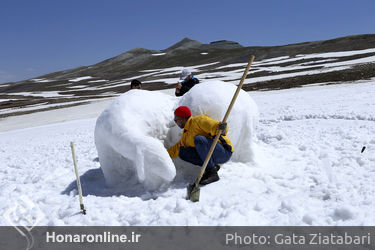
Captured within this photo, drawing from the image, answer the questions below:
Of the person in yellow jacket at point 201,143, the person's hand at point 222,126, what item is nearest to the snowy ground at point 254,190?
the person in yellow jacket at point 201,143

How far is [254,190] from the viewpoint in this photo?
3992mm

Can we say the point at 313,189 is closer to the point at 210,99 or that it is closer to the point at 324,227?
the point at 324,227

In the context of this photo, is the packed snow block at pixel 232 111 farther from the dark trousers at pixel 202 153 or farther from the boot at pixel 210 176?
the boot at pixel 210 176

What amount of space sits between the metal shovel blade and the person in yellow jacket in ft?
0.87

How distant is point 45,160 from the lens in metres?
7.15

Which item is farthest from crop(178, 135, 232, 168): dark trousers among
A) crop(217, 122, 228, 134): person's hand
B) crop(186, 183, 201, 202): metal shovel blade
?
crop(186, 183, 201, 202): metal shovel blade

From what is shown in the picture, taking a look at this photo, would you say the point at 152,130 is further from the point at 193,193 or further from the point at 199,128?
the point at 193,193

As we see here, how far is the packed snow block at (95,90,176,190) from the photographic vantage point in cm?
404

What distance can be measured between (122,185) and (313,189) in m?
2.80

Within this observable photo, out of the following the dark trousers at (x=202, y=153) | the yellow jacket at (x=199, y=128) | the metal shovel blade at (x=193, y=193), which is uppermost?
the yellow jacket at (x=199, y=128)

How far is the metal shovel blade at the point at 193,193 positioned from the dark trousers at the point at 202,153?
1.52ft

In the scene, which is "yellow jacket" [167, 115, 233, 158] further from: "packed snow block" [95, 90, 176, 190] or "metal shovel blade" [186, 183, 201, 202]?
"metal shovel blade" [186, 183, 201, 202]

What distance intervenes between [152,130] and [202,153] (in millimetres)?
969

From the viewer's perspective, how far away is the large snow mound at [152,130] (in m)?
4.07
